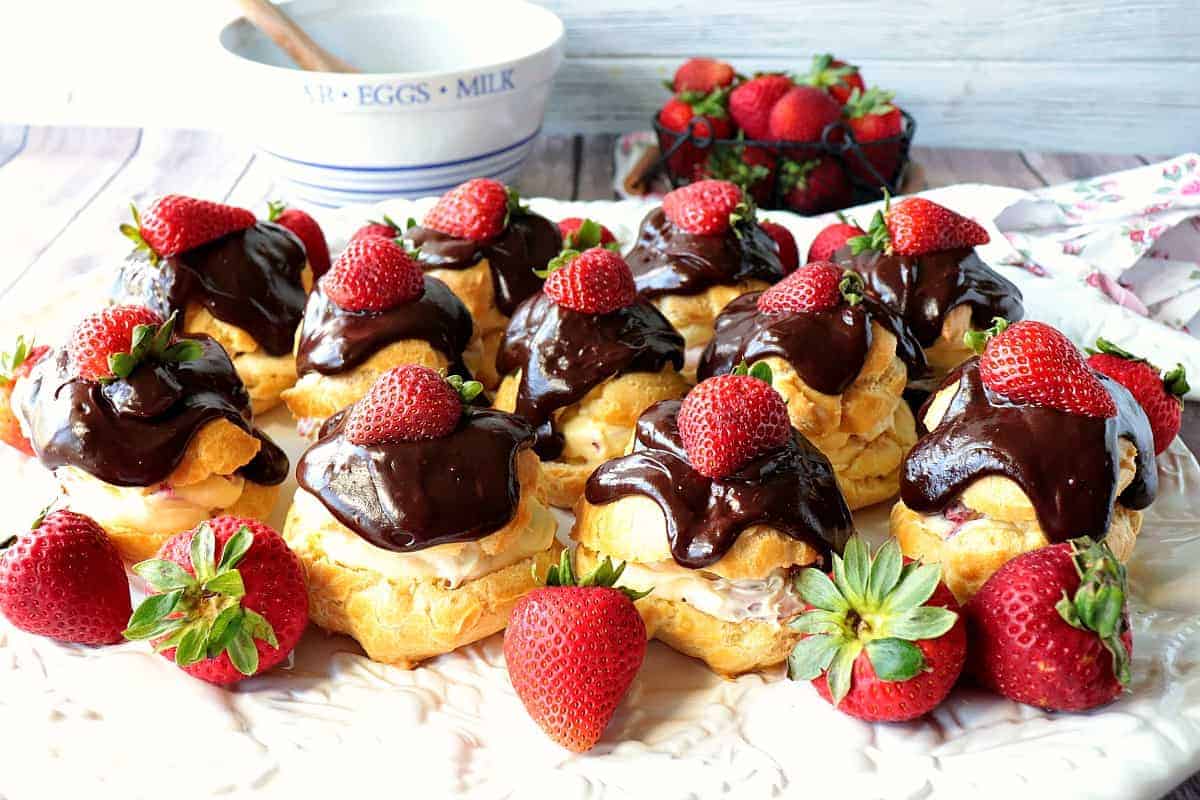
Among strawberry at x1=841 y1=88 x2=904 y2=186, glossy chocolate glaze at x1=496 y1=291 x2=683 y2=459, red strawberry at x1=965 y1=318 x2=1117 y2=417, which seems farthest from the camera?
strawberry at x1=841 y1=88 x2=904 y2=186

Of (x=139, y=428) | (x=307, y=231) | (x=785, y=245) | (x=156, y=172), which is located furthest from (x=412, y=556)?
(x=156, y=172)

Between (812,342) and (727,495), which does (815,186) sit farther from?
(727,495)

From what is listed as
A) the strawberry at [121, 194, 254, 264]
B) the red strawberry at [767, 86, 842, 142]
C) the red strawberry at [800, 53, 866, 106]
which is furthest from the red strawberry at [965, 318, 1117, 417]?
the red strawberry at [800, 53, 866, 106]

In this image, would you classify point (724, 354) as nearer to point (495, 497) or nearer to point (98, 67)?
point (495, 497)

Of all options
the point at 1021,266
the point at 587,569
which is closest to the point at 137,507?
the point at 587,569

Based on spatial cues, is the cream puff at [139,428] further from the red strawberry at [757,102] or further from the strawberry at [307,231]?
the red strawberry at [757,102]

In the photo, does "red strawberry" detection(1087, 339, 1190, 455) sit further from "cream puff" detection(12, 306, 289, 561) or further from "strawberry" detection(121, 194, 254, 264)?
"strawberry" detection(121, 194, 254, 264)
